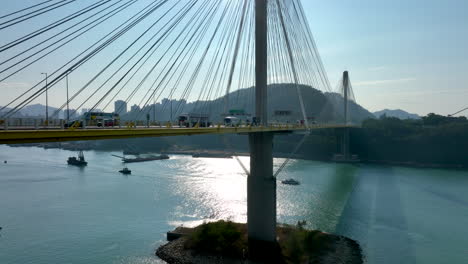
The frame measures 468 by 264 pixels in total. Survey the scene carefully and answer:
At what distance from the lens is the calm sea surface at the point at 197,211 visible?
64.6 feet

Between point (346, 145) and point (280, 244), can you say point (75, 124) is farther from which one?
point (346, 145)

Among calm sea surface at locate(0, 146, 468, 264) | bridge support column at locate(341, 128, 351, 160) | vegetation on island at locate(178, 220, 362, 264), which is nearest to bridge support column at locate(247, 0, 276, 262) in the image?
vegetation on island at locate(178, 220, 362, 264)

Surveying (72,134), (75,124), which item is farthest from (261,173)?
(72,134)

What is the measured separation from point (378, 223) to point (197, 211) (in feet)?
46.6

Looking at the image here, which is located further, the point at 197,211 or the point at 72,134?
the point at 197,211

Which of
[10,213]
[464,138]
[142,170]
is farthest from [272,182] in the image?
[464,138]

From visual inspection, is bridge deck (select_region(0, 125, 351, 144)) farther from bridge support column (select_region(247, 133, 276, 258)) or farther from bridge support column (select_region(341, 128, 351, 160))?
bridge support column (select_region(341, 128, 351, 160))

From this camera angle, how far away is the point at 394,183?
41.0 metres

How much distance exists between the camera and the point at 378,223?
24.5 m

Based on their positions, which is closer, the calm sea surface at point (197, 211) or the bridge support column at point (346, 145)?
the calm sea surface at point (197, 211)

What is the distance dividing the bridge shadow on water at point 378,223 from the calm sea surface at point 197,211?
7 centimetres

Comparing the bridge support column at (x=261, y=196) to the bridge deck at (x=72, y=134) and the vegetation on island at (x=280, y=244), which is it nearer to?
the vegetation on island at (x=280, y=244)

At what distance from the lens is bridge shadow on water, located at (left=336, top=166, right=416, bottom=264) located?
19.0 meters

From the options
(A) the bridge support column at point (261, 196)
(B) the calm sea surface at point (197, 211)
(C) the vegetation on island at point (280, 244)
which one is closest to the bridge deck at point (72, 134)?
(A) the bridge support column at point (261, 196)
